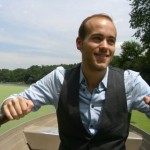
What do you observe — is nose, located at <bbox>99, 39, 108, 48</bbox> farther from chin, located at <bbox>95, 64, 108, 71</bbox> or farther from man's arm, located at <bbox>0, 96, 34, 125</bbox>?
man's arm, located at <bbox>0, 96, 34, 125</bbox>

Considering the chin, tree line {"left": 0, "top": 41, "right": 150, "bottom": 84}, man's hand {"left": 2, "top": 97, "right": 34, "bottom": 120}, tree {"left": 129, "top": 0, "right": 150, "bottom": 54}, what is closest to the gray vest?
the chin

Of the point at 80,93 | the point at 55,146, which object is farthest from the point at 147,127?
the point at 80,93

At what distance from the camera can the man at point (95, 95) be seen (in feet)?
5.68

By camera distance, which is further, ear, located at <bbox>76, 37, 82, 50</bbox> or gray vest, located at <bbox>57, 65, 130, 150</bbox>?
ear, located at <bbox>76, 37, 82, 50</bbox>

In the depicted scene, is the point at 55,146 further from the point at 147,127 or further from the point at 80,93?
the point at 147,127

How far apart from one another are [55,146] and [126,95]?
4.05 meters

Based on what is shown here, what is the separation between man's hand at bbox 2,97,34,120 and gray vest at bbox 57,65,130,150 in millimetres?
595

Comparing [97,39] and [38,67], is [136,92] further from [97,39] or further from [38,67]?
[38,67]

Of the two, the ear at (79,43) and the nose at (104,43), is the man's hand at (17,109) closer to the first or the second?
the nose at (104,43)

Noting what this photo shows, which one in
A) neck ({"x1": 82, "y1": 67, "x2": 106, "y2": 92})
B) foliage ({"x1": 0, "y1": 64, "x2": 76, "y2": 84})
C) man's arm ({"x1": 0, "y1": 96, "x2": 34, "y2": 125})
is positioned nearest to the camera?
man's arm ({"x1": 0, "y1": 96, "x2": 34, "y2": 125})

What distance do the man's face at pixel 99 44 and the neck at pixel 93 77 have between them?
0.04 metres

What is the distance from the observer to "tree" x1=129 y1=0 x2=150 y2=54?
2559cm

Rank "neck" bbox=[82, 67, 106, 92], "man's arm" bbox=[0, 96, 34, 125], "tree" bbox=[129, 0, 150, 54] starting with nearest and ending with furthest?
"man's arm" bbox=[0, 96, 34, 125], "neck" bbox=[82, 67, 106, 92], "tree" bbox=[129, 0, 150, 54]

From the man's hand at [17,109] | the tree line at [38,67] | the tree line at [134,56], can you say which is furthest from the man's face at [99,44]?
the tree line at [38,67]
